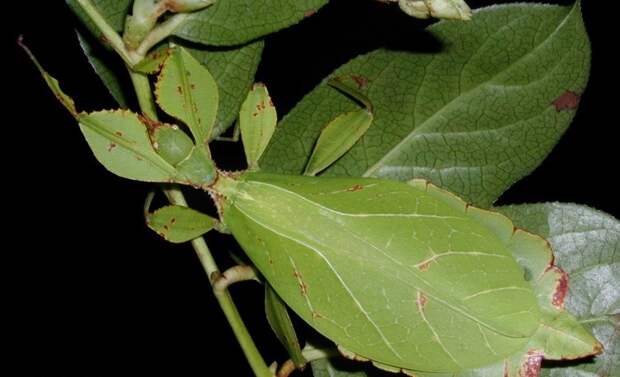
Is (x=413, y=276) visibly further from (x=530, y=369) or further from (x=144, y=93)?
(x=144, y=93)

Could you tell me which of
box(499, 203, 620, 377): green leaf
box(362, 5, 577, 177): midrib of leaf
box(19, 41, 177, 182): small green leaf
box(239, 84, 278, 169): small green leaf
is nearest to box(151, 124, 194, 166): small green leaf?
box(19, 41, 177, 182): small green leaf

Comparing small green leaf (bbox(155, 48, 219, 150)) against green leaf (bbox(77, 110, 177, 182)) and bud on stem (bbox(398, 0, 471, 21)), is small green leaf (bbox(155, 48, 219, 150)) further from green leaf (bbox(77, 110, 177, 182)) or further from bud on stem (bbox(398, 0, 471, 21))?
bud on stem (bbox(398, 0, 471, 21))

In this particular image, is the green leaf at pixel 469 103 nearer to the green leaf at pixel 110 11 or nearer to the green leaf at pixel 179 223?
the green leaf at pixel 179 223

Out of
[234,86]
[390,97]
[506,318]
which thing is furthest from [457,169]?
[234,86]

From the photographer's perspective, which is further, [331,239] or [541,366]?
[541,366]

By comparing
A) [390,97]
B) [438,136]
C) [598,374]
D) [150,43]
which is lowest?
[598,374]

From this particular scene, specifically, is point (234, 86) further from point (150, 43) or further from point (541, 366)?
point (541, 366)
